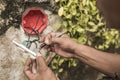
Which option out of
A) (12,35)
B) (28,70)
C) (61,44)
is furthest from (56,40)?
(12,35)

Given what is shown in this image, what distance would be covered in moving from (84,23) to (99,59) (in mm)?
342

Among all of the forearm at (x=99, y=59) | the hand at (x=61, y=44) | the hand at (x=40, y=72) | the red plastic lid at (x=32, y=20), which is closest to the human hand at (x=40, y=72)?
the hand at (x=40, y=72)

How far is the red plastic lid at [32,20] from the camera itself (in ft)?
8.13

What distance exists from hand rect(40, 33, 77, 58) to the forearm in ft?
0.12

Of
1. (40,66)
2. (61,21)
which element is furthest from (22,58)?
(40,66)

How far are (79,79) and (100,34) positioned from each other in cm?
34

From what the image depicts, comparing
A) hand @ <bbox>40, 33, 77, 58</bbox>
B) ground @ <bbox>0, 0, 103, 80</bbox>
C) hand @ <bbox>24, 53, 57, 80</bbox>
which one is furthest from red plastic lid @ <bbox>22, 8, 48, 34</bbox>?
hand @ <bbox>24, 53, 57, 80</bbox>

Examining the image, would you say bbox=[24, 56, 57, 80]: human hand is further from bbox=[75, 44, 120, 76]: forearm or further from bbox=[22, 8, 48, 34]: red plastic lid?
bbox=[22, 8, 48, 34]: red plastic lid

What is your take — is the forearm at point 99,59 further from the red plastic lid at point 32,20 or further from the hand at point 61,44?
the red plastic lid at point 32,20

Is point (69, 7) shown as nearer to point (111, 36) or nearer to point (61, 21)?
point (61, 21)

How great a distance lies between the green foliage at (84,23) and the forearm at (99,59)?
24 cm

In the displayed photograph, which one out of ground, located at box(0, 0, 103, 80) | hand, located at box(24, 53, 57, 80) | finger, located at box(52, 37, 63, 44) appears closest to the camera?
hand, located at box(24, 53, 57, 80)

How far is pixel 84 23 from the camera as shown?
258 cm

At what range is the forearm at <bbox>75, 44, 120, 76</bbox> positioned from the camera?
2.32 metres
